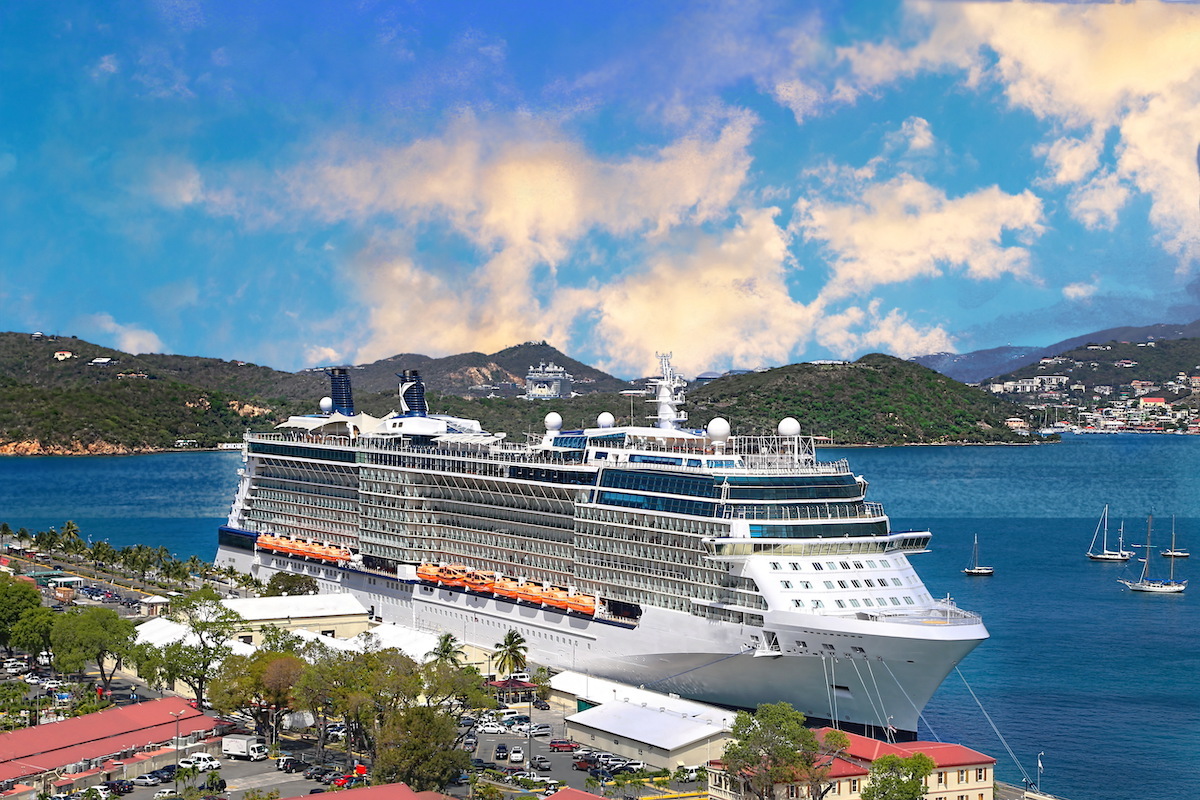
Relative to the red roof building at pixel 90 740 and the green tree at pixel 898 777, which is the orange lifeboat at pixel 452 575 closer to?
the red roof building at pixel 90 740

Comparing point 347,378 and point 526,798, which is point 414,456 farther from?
point 526,798

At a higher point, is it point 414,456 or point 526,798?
point 414,456

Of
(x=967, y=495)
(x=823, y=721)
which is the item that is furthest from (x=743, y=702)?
(x=967, y=495)

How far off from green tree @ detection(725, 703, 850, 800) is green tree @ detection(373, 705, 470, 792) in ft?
24.0

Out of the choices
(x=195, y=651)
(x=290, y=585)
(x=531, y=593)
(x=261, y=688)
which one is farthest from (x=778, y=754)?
(x=290, y=585)

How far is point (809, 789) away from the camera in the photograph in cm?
3133

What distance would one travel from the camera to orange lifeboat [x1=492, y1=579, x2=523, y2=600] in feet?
161

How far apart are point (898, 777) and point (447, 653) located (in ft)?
61.3

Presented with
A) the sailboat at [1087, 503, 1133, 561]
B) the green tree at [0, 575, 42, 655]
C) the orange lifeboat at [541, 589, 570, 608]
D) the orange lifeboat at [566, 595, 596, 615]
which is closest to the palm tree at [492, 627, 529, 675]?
the orange lifeboat at [541, 589, 570, 608]

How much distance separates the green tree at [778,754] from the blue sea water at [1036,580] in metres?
10.6

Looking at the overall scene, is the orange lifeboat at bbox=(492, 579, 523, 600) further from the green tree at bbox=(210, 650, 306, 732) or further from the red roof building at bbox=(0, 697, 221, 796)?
the red roof building at bbox=(0, 697, 221, 796)

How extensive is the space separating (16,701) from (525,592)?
17532 mm

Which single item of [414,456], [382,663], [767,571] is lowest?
[382,663]

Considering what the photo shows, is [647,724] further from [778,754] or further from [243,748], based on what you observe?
[243,748]
